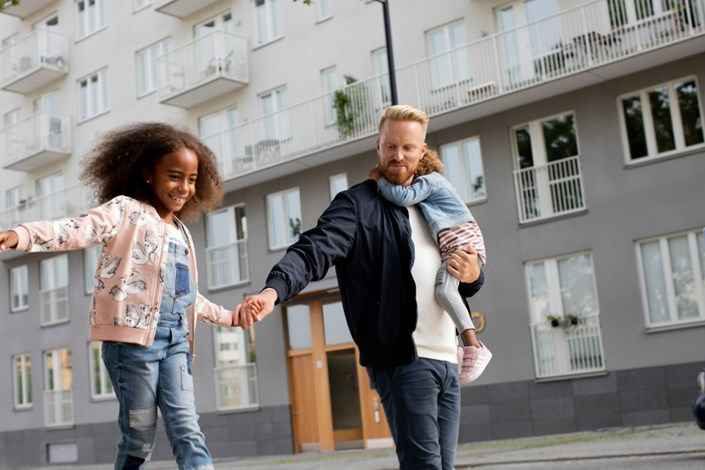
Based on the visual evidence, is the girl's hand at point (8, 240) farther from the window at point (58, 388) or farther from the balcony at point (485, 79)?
the window at point (58, 388)

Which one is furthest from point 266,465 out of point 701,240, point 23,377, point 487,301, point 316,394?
point 23,377

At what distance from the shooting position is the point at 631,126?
20.2 metres

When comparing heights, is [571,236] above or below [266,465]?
above

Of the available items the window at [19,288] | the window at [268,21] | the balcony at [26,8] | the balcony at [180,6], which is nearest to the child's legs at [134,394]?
the window at [268,21]

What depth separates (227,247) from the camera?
28.1 metres

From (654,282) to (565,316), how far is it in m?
2.01

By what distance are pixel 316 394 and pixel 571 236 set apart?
836 centimetres

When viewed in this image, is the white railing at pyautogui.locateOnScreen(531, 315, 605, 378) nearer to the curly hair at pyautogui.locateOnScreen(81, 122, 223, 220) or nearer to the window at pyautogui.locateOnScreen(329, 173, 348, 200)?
the window at pyautogui.locateOnScreen(329, 173, 348, 200)

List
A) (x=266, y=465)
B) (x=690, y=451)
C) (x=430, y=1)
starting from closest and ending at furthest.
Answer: (x=690, y=451)
(x=266, y=465)
(x=430, y=1)

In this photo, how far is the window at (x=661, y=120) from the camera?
1934cm

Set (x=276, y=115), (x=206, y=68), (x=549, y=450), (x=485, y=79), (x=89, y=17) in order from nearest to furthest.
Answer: (x=549, y=450), (x=485, y=79), (x=276, y=115), (x=206, y=68), (x=89, y=17)

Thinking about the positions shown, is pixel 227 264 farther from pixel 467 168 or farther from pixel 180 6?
pixel 467 168

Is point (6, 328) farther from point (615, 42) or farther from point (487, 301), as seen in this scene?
point (615, 42)

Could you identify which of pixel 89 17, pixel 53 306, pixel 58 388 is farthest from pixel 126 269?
pixel 89 17
